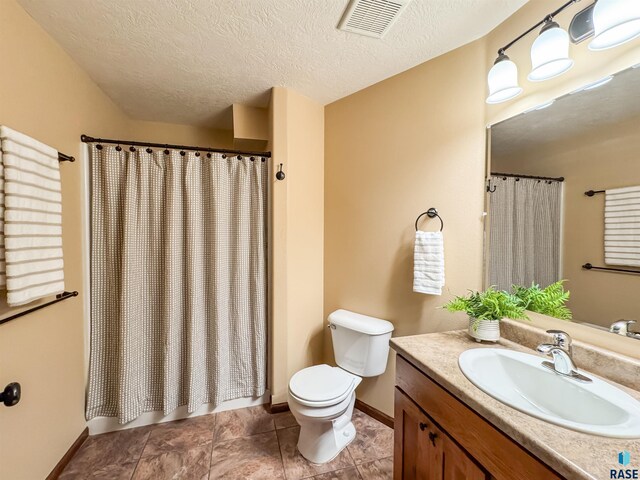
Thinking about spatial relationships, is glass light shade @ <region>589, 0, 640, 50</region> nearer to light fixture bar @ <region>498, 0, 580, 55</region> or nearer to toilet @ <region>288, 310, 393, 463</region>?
light fixture bar @ <region>498, 0, 580, 55</region>

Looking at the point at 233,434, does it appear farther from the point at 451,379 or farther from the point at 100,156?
the point at 100,156

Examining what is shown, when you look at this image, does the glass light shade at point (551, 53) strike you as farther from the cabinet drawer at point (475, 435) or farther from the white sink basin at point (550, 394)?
the cabinet drawer at point (475, 435)

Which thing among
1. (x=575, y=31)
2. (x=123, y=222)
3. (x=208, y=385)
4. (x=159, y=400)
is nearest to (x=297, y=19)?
(x=575, y=31)

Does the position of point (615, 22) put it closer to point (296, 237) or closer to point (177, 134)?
point (296, 237)

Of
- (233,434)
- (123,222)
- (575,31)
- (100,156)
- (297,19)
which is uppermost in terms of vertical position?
(297,19)

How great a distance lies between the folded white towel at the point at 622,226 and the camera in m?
0.87

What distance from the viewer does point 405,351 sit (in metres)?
1.08

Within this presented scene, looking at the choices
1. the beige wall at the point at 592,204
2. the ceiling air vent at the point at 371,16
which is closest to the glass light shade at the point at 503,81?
the beige wall at the point at 592,204

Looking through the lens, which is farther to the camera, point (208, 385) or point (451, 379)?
point (208, 385)

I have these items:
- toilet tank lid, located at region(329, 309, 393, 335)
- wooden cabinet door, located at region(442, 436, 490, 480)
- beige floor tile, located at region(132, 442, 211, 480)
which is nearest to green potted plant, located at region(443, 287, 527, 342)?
wooden cabinet door, located at region(442, 436, 490, 480)

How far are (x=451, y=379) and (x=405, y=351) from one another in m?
0.24

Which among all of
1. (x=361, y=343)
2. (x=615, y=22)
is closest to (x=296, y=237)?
(x=361, y=343)

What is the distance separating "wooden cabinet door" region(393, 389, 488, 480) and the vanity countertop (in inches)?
6.7

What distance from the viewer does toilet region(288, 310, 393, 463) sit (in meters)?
1.43
